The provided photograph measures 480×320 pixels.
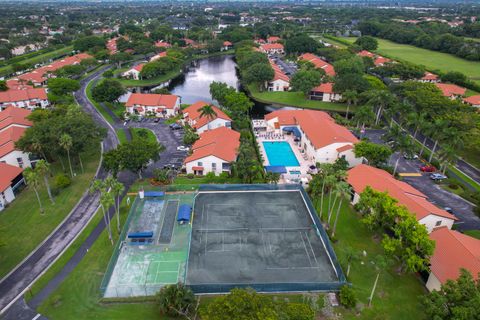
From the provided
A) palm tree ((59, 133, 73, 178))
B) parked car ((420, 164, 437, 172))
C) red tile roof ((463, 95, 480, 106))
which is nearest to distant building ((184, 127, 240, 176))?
palm tree ((59, 133, 73, 178))

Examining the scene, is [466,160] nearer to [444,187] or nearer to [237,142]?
[444,187]

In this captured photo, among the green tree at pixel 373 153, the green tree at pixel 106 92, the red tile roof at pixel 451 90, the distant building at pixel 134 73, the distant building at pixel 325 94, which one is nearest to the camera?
the green tree at pixel 373 153

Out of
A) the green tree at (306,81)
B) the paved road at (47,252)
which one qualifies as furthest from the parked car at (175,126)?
the green tree at (306,81)

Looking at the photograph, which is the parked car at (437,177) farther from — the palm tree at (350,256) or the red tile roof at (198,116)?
the red tile roof at (198,116)

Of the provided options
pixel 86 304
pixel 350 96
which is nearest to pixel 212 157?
pixel 86 304

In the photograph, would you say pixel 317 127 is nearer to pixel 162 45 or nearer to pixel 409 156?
pixel 409 156

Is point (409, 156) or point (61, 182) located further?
point (409, 156)

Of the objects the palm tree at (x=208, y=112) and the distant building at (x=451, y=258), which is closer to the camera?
the distant building at (x=451, y=258)
